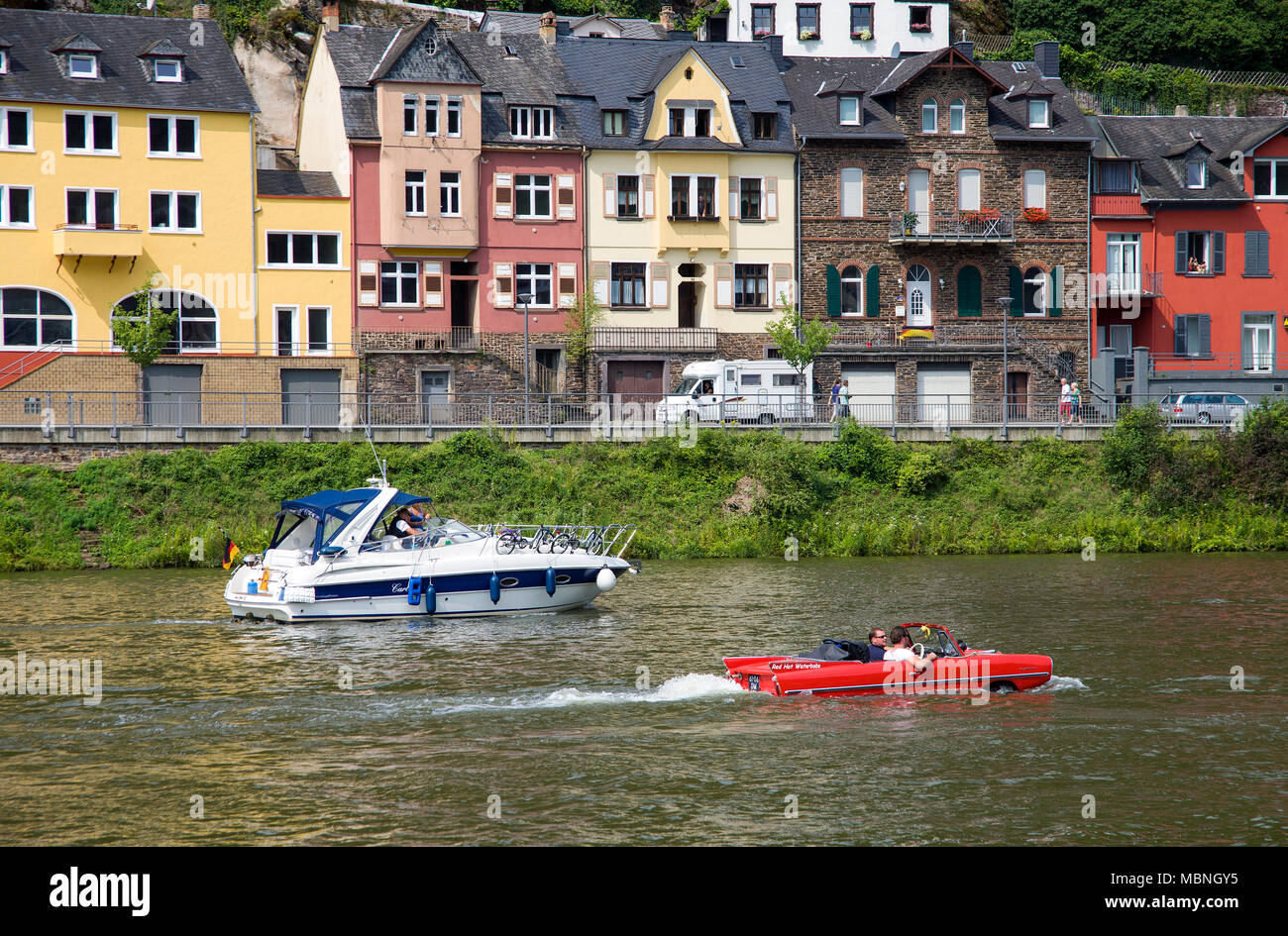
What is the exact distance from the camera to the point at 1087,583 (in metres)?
31.4

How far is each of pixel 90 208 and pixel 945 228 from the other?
31.6 meters

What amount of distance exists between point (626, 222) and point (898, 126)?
11.4 m

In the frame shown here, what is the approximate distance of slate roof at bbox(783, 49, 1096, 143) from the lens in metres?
53.8

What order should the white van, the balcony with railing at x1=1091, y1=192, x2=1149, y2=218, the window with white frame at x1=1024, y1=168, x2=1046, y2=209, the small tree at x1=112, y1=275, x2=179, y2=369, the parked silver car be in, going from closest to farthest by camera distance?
the small tree at x1=112, y1=275, x2=179, y2=369, the white van, the parked silver car, the window with white frame at x1=1024, y1=168, x2=1046, y2=209, the balcony with railing at x1=1091, y1=192, x2=1149, y2=218

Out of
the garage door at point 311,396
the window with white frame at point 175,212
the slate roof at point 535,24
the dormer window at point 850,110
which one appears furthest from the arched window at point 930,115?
the window with white frame at point 175,212

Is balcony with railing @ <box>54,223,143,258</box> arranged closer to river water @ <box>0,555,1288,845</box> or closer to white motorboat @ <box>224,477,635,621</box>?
river water @ <box>0,555,1288,845</box>

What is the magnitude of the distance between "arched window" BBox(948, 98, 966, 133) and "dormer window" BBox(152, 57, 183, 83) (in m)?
29.1

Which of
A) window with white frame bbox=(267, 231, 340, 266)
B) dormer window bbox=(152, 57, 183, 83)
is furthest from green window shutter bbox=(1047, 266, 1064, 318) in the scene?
dormer window bbox=(152, 57, 183, 83)

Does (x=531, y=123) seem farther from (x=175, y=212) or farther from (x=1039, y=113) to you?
(x=1039, y=113)

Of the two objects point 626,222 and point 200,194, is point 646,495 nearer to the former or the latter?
point 626,222

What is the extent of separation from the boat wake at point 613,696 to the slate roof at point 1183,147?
42306 mm

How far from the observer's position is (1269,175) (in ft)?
185

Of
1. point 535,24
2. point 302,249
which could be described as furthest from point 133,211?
point 535,24

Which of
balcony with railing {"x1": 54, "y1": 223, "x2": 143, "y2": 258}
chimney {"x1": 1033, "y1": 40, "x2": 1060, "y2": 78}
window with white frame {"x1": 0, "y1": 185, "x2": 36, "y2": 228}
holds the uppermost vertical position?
chimney {"x1": 1033, "y1": 40, "x2": 1060, "y2": 78}
